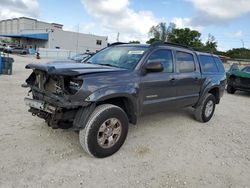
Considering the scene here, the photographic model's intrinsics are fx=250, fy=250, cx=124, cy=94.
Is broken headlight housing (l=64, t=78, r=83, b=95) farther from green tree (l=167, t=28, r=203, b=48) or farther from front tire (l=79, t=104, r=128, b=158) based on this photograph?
green tree (l=167, t=28, r=203, b=48)

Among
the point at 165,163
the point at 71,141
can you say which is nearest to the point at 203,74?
the point at 165,163

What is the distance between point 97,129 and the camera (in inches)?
146

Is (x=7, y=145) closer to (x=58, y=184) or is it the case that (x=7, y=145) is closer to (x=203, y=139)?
(x=58, y=184)

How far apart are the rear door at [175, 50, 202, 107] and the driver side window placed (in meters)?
0.25

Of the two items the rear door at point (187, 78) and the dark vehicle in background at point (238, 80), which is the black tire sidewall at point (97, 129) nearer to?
the rear door at point (187, 78)

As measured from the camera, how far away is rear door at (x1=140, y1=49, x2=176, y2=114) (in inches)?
175

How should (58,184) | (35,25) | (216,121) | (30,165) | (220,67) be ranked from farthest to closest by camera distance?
(35,25)
(220,67)
(216,121)
(30,165)
(58,184)

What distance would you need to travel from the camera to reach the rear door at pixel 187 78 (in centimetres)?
530

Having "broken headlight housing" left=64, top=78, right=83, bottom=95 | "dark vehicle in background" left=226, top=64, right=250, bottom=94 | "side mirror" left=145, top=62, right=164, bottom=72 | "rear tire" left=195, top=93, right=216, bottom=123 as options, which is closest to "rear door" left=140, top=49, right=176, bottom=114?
"side mirror" left=145, top=62, right=164, bottom=72

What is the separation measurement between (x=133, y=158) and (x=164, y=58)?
206cm

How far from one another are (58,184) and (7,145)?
1.44m

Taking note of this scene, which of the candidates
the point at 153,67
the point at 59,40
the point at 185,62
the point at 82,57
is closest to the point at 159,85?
the point at 153,67

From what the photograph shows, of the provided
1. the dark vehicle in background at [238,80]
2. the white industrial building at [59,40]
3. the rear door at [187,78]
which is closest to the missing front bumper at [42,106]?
the rear door at [187,78]

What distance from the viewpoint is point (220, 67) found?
7230 millimetres
